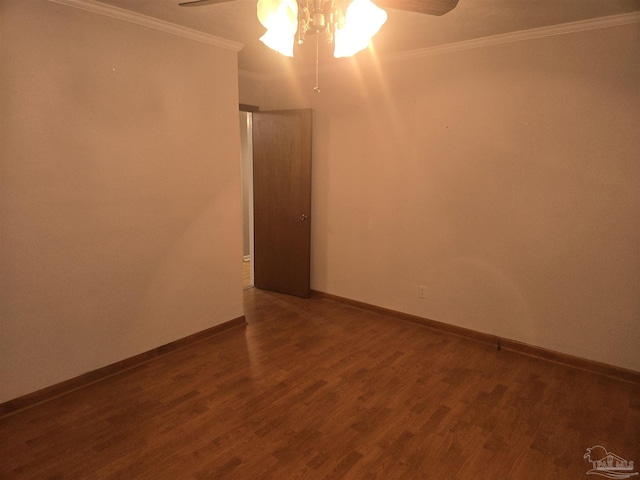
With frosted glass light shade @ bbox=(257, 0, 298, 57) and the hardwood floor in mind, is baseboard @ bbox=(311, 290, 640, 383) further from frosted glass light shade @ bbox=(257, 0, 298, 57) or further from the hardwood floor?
frosted glass light shade @ bbox=(257, 0, 298, 57)

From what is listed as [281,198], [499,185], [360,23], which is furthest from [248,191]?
[360,23]

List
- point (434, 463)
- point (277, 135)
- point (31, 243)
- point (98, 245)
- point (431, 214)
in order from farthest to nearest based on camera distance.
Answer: point (277, 135), point (431, 214), point (98, 245), point (31, 243), point (434, 463)

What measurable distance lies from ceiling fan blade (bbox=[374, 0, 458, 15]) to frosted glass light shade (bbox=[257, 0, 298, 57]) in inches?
12.3

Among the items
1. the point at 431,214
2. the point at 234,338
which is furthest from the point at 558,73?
the point at 234,338

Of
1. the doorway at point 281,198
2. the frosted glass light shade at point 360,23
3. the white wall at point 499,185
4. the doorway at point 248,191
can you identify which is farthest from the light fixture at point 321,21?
the doorway at point 248,191

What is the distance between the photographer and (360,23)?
150 centimetres

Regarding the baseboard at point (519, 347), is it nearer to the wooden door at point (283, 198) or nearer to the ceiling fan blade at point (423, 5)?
the wooden door at point (283, 198)

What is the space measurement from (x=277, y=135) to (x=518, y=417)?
352 centimetres

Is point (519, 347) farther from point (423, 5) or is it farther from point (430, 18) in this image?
point (423, 5)

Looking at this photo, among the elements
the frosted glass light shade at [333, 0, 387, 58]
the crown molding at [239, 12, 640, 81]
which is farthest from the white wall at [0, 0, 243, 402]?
the frosted glass light shade at [333, 0, 387, 58]

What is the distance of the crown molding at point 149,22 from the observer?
8.42ft

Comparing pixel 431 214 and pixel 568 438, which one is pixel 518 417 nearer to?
pixel 568 438

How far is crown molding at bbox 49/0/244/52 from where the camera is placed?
2.57m

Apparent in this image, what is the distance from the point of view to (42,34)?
2.43 meters
